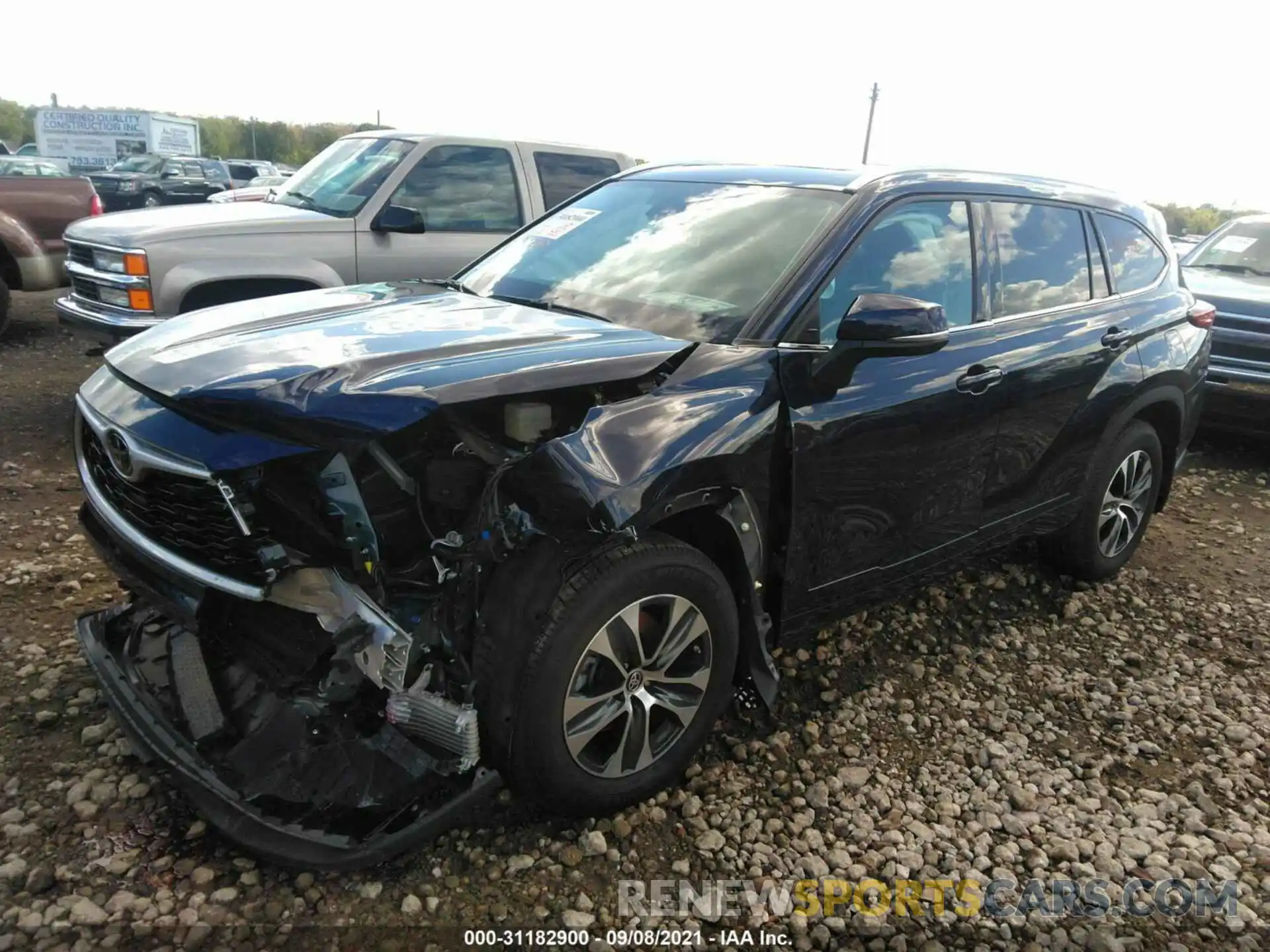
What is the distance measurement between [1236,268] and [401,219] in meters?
7.13

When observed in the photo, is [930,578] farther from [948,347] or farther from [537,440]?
[537,440]

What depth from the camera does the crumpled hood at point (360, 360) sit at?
7.45 feet

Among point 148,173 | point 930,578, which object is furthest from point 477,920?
point 148,173

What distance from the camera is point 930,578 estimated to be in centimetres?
360

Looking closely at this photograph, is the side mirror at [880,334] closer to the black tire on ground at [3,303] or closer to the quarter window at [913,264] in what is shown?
the quarter window at [913,264]

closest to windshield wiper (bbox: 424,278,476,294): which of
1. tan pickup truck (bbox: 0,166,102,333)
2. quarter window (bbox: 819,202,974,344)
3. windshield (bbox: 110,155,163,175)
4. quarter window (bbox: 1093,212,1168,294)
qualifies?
quarter window (bbox: 819,202,974,344)

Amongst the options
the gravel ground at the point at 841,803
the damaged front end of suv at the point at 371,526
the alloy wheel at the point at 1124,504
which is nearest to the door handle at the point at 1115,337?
the alloy wheel at the point at 1124,504

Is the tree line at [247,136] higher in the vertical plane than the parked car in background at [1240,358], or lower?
higher

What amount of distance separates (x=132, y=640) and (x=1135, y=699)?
3755 mm

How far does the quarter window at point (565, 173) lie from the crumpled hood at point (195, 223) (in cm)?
159

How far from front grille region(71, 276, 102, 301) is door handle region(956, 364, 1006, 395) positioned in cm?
521

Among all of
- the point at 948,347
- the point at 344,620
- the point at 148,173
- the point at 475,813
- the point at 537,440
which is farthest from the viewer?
the point at 148,173

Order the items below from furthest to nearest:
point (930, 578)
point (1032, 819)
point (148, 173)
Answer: point (148, 173), point (930, 578), point (1032, 819)

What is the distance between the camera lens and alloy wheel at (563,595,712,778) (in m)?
2.56
